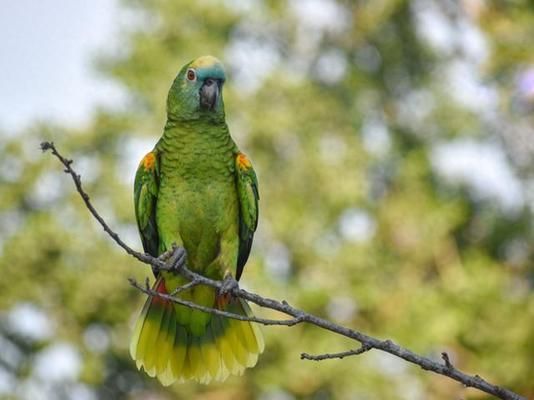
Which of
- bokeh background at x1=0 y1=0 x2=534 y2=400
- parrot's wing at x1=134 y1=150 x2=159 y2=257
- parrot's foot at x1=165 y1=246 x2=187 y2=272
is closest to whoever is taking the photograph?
parrot's foot at x1=165 y1=246 x2=187 y2=272

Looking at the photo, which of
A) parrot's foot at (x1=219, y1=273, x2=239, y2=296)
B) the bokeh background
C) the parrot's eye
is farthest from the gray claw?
the bokeh background

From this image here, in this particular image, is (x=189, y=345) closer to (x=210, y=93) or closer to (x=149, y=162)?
(x=149, y=162)

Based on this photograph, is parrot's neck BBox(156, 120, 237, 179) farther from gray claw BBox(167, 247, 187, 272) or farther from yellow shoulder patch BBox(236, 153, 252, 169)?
gray claw BBox(167, 247, 187, 272)

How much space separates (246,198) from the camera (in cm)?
426

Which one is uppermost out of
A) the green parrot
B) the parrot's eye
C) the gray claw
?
the parrot's eye

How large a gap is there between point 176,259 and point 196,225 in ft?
1.52

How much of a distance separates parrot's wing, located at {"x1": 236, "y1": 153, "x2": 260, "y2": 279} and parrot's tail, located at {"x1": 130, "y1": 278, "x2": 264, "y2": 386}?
0.23 metres

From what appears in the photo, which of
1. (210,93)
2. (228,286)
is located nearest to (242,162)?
(210,93)

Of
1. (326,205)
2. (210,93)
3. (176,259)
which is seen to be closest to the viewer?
(176,259)

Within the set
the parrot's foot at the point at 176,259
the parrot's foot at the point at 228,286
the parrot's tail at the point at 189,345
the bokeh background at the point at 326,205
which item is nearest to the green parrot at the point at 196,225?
the parrot's tail at the point at 189,345

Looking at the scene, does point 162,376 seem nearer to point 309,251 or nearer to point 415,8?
point 309,251

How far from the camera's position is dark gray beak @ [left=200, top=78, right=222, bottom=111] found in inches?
163

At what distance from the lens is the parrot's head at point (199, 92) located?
162 inches

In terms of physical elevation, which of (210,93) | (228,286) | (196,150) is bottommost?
(228,286)
